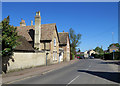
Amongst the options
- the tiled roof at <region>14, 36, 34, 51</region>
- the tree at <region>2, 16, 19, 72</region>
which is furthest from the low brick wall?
the tree at <region>2, 16, 19, 72</region>

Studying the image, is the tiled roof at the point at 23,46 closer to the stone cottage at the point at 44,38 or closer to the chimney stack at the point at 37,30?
the stone cottage at the point at 44,38

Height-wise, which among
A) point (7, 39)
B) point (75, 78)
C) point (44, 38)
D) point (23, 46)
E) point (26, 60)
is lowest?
point (75, 78)

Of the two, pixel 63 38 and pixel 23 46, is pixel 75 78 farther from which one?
pixel 63 38

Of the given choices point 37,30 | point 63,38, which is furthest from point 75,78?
point 63,38

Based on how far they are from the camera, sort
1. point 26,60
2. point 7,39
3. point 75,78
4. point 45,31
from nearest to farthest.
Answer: point 75,78 < point 7,39 < point 26,60 < point 45,31

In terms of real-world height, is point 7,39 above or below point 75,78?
above

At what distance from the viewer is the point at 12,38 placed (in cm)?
1363

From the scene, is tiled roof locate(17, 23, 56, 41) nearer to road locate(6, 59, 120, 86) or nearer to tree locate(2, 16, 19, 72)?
road locate(6, 59, 120, 86)

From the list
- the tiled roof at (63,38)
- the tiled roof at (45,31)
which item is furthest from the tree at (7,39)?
the tiled roof at (63,38)

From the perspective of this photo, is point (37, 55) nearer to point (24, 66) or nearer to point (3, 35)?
point (24, 66)

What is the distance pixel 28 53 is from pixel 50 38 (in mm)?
9228

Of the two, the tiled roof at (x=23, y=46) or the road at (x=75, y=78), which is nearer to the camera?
the road at (x=75, y=78)

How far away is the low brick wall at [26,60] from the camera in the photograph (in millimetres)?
16312

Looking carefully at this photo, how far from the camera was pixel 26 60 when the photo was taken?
18.9 meters
